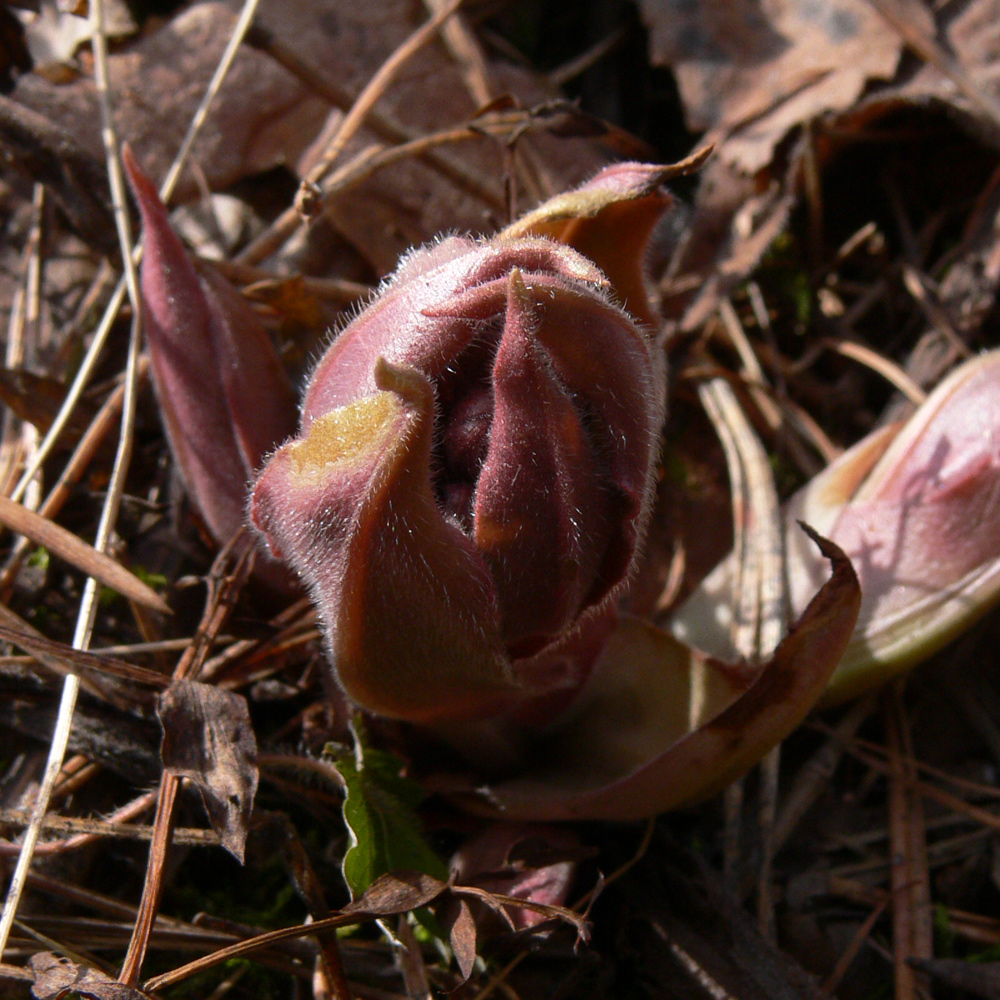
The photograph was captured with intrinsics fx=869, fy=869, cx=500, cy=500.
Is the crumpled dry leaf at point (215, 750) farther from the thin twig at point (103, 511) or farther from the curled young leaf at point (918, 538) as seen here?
the curled young leaf at point (918, 538)

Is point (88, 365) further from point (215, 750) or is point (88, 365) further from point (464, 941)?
point (464, 941)

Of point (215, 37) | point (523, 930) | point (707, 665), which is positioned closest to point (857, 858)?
point (707, 665)

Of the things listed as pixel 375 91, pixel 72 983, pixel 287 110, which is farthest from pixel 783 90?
pixel 72 983

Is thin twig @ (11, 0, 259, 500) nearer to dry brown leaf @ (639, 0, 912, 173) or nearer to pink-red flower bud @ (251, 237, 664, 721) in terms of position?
pink-red flower bud @ (251, 237, 664, 721)

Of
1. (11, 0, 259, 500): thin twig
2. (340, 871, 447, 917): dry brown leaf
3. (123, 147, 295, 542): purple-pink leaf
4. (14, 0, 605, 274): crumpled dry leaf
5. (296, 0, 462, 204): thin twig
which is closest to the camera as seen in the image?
(340, 871, 447, 917): dry brown leaf

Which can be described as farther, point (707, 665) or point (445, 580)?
point (707, 665)

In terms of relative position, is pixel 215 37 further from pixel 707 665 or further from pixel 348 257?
pixel 707 665

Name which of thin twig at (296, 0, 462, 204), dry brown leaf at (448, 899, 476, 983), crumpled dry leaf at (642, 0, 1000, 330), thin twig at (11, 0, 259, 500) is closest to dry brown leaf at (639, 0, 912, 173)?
crumpled dry leaf at (642, 0, 1000, 330)
